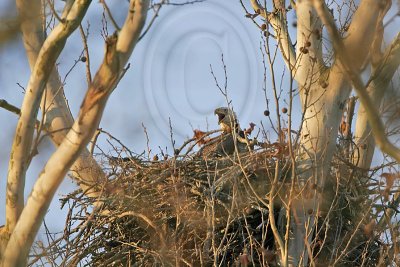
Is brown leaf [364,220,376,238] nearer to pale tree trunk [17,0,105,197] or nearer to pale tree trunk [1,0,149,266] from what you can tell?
pale tree trunk [17,0,105,197]

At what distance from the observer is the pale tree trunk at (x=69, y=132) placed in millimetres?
5484

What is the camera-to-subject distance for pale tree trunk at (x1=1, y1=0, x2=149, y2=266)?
5.48m

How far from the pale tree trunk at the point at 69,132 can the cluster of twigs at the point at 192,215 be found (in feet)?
7.62

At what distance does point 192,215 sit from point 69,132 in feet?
9.26

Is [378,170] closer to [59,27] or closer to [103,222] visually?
[103,222]

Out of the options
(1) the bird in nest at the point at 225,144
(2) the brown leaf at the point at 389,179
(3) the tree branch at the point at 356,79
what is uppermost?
(1) the bird in nest at the point at 225,144

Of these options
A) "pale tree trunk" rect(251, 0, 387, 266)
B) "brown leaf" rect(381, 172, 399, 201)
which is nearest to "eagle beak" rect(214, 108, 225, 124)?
"pale tree trunk" rect(251, 0, 387, 266)

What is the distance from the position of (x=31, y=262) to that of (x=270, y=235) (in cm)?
241

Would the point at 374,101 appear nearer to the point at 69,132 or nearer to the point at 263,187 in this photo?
the point at 263,187

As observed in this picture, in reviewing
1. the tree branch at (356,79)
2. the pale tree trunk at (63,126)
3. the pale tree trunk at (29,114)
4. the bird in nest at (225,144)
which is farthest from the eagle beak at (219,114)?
the tree branch at (356,79)

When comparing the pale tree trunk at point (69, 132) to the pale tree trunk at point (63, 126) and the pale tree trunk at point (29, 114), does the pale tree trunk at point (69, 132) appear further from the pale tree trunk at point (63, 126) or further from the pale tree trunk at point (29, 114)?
the pale tree trunk at point (63, 126)

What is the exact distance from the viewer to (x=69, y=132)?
18.5ft

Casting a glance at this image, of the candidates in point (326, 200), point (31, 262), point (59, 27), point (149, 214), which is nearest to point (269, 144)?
point (326, 200)

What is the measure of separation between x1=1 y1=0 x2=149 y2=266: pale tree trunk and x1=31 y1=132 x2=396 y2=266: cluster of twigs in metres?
2.32
